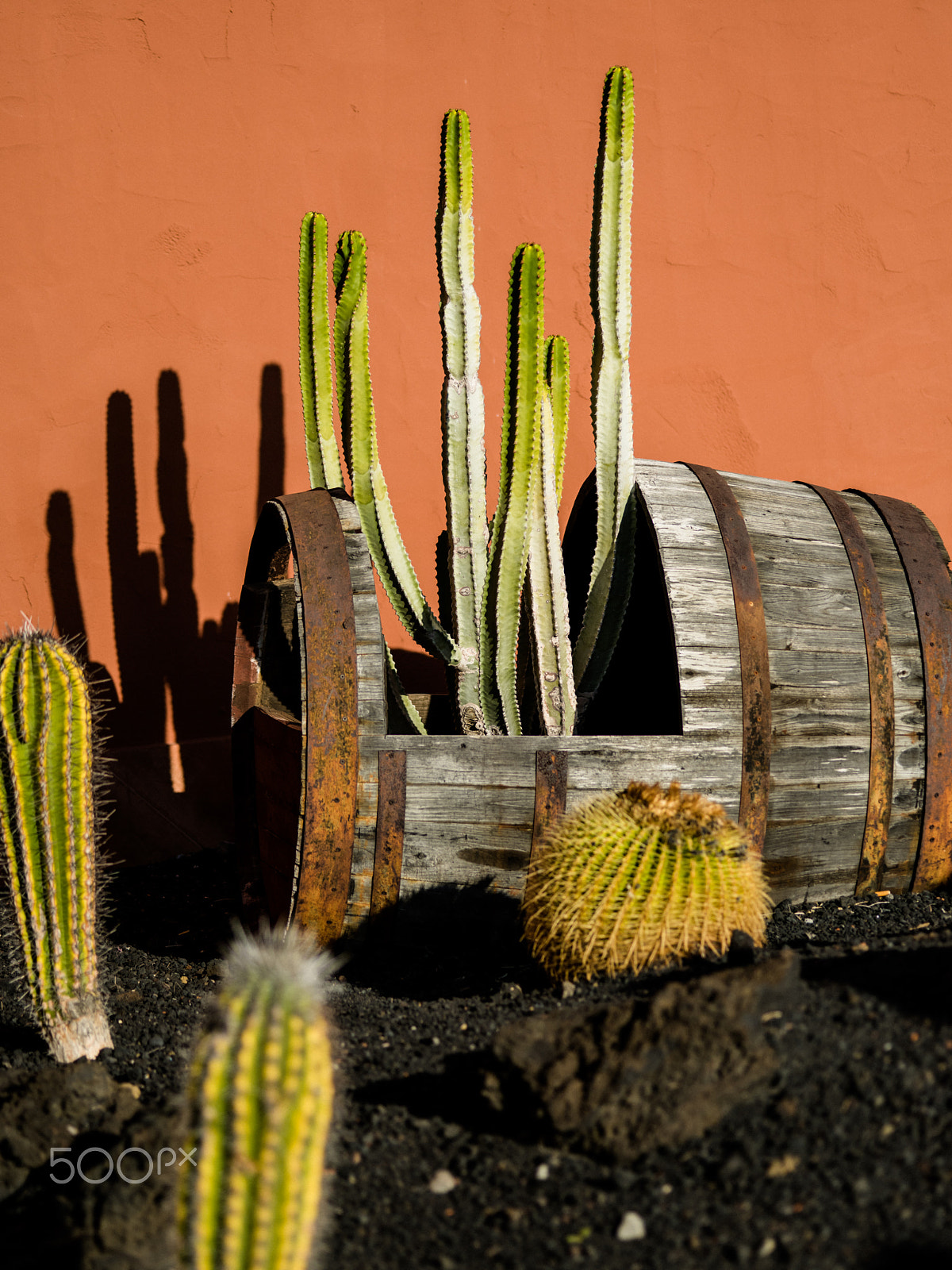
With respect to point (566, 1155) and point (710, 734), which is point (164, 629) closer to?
point (710, 734)

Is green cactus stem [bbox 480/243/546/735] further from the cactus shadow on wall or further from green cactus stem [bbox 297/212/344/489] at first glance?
the cactus shadow on wall

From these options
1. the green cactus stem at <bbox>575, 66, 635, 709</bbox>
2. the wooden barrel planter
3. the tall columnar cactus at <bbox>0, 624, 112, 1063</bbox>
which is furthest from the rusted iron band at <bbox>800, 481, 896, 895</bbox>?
the tall columnar cactus at <bbox>0, 624, 112, 1063</bbox>

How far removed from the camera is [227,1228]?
2.94 feet

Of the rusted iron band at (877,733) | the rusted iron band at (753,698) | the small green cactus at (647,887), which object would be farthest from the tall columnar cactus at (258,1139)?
the rusted iron band at (877,733)

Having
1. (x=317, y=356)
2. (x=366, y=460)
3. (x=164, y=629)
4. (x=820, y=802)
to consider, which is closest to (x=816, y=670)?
(x=820, y=802)

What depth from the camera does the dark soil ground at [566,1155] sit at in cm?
118

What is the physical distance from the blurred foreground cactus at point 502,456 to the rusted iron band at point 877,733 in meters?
0.64

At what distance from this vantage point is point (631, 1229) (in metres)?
1.20

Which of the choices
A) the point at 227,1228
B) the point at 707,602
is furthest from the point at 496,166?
the point at 227,1228

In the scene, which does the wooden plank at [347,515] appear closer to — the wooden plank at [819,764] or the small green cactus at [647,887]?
the small green cactus at [647,887]

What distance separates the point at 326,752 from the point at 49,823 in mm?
556

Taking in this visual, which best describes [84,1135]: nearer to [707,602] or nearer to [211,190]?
[707,602]

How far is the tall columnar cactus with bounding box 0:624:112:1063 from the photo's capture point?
1.77 meters

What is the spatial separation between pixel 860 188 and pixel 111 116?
303 cm
